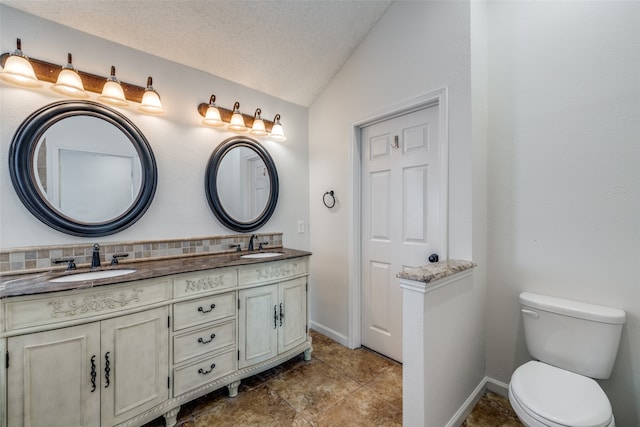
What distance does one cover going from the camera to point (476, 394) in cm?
179

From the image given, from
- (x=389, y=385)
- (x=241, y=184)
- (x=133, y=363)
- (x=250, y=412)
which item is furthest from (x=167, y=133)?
(x=389, y=385)

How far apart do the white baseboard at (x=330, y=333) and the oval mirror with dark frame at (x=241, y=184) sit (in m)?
1.25

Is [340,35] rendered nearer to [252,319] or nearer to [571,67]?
[571,67]

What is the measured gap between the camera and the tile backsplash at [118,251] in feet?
5.01

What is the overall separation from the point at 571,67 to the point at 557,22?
0.30 metres

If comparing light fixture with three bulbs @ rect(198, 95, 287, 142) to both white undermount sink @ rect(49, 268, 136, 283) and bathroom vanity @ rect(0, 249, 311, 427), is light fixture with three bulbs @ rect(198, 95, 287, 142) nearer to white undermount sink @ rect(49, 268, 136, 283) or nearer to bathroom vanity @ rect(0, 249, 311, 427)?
bathroom vanity @ rect(0, 249, 311, 427)

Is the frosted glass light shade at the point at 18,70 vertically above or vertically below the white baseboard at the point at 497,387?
above

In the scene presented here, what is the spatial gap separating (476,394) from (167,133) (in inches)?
113

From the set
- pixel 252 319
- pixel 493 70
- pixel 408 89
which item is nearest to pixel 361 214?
pixel 408 89

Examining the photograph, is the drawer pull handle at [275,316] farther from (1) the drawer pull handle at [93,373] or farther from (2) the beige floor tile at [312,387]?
(1) the drawer pull handle at [93,373]

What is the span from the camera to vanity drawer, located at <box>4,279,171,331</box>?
1199mm

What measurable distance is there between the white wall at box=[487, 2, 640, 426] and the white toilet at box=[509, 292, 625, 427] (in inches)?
6.3

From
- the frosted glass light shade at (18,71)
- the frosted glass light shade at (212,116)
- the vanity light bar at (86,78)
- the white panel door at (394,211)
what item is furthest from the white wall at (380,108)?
the frosted glass light shade at (18,71)

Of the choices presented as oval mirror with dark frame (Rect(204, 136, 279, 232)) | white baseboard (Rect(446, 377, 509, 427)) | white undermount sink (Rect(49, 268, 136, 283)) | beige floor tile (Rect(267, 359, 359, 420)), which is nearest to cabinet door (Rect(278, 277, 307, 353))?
beige floor tile (Rect(267, 359, 359, 420))
